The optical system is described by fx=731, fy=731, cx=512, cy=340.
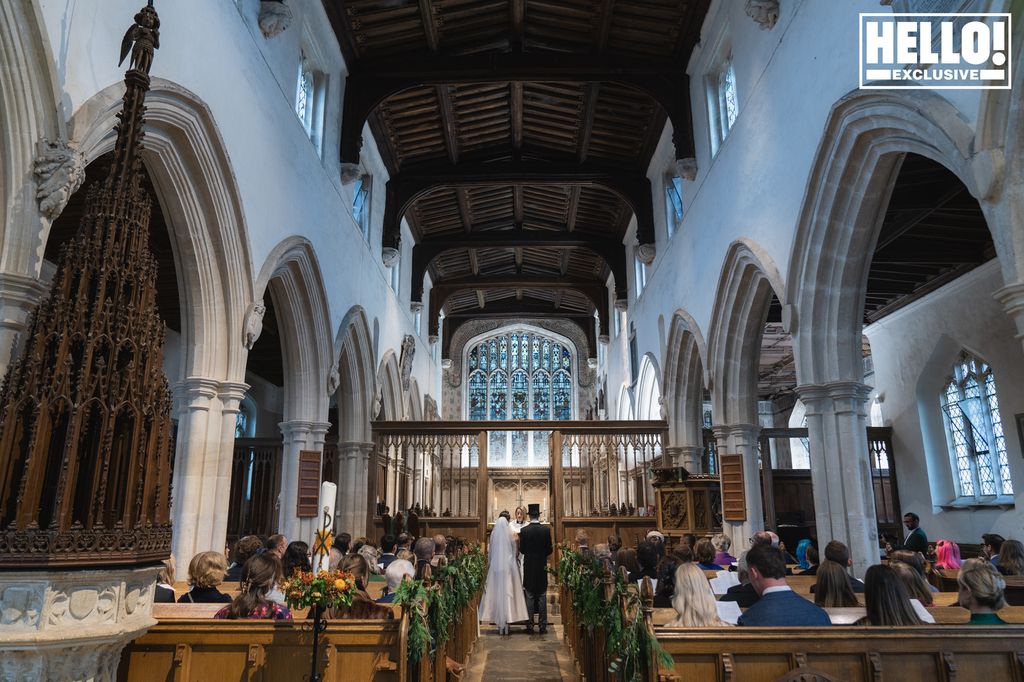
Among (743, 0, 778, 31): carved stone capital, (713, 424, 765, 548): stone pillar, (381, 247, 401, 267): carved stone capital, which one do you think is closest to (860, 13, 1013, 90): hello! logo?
(743, 0, 778, 31): carved stone capital

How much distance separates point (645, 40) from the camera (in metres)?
10.1

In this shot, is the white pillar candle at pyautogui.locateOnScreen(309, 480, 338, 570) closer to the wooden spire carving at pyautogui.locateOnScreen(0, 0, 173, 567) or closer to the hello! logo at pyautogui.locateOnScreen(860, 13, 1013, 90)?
the wooden spire carving at pyautogui.locateOnScreen(0, 0, 173, 567)

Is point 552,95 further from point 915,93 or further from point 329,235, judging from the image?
point 915,93

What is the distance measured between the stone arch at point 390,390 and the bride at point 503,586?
18.3 ft

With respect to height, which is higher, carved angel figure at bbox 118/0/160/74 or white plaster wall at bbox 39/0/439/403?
white plaster wall at bbox 39/0/439/403

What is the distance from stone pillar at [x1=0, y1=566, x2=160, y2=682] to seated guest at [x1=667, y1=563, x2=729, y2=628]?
80.8 inches

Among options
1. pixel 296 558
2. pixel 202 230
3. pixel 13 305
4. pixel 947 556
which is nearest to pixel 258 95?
pixel 202 230

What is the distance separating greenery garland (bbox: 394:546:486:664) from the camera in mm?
3271

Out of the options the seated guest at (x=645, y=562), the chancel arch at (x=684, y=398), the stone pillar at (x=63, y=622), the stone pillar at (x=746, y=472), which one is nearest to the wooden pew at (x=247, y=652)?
the stone pillar at (x=63, y=622)

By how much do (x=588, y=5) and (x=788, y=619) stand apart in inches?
333

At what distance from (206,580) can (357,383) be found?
7623 mm

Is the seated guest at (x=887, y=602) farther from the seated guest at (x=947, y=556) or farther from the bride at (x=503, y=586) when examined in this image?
the bride at (x=503, y=586)

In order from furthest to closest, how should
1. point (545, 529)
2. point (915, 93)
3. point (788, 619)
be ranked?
point (545, 529) < point (915, 93) < point (788, 619)

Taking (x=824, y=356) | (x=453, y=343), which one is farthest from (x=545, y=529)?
(x=453, y=343)
